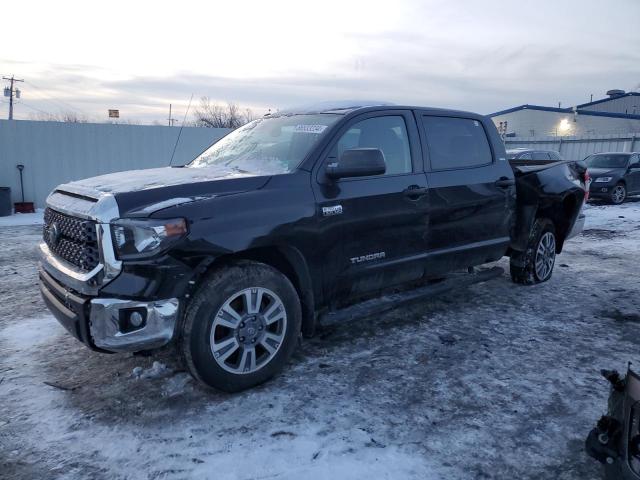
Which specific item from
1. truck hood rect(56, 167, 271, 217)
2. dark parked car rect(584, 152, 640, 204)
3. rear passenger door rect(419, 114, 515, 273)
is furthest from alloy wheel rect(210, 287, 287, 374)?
dark parked car rect(584, 152, 640, 204)

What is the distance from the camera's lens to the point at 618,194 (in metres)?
15.4

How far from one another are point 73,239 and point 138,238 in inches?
23.8

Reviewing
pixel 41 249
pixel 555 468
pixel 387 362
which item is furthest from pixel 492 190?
pixel 41 249

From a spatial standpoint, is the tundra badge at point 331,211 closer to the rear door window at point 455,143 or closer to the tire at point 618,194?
the rear door window at point 455,143

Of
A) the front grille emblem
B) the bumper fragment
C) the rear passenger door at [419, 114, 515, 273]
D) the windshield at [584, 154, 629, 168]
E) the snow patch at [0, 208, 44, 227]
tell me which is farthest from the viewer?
the windshield at [584, 154, 629, 168]

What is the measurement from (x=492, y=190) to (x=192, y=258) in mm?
3210

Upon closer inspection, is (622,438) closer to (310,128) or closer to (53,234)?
(310,128)

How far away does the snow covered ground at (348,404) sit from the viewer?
259 cm

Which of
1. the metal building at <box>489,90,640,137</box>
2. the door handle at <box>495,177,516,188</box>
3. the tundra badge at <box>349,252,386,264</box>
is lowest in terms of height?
the tundra badge at <box>349,252,386,264</box>

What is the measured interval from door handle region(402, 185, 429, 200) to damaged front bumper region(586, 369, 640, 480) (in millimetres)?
2165

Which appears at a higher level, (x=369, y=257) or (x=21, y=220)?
(x=369, y=257)

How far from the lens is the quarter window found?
393cm

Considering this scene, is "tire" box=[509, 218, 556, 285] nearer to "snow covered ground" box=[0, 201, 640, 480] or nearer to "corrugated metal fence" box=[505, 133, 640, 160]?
"snow covered ground" box=[0, 201, 640, 480]

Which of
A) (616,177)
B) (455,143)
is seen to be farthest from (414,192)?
(616,177)
